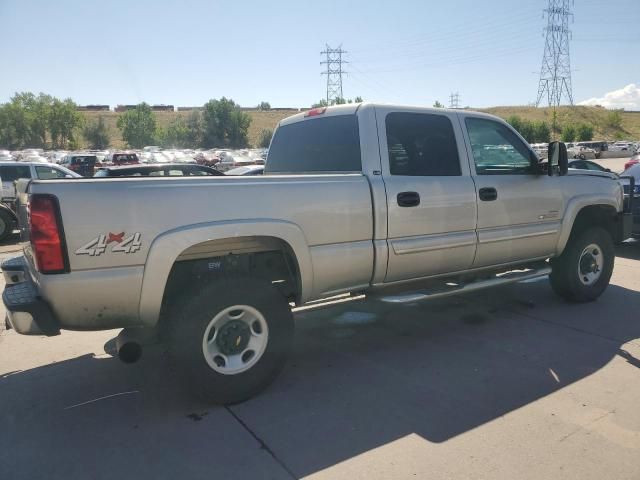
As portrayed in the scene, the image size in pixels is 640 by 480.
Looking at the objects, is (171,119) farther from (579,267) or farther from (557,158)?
(557,158)

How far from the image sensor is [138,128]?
88375 millimetres

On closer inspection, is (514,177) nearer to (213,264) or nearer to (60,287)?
(213,264)

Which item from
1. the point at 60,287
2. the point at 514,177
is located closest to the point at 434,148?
the point at 514,177

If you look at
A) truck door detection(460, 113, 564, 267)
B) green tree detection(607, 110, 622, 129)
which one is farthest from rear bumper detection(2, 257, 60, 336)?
green tree detection(607, 110, 622, 129)

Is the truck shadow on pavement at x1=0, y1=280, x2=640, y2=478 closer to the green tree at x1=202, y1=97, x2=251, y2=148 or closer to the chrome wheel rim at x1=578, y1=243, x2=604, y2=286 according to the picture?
the chrome wheel rim at x1=578, y1=243, x2=604, y2=286

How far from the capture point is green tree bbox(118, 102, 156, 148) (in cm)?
8838

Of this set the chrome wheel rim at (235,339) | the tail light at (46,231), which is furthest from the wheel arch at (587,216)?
the tail light at (46,231)

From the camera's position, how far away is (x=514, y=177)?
187 inches

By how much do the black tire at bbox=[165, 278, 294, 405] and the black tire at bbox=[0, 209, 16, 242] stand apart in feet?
31.9

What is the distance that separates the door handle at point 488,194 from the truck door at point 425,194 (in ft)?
0.33

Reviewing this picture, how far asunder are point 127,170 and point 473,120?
5031 mm

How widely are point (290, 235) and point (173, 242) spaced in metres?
0.79

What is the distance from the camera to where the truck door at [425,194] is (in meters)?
3.98

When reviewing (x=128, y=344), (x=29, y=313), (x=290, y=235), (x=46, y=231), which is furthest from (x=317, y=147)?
(x=29, y=313)
